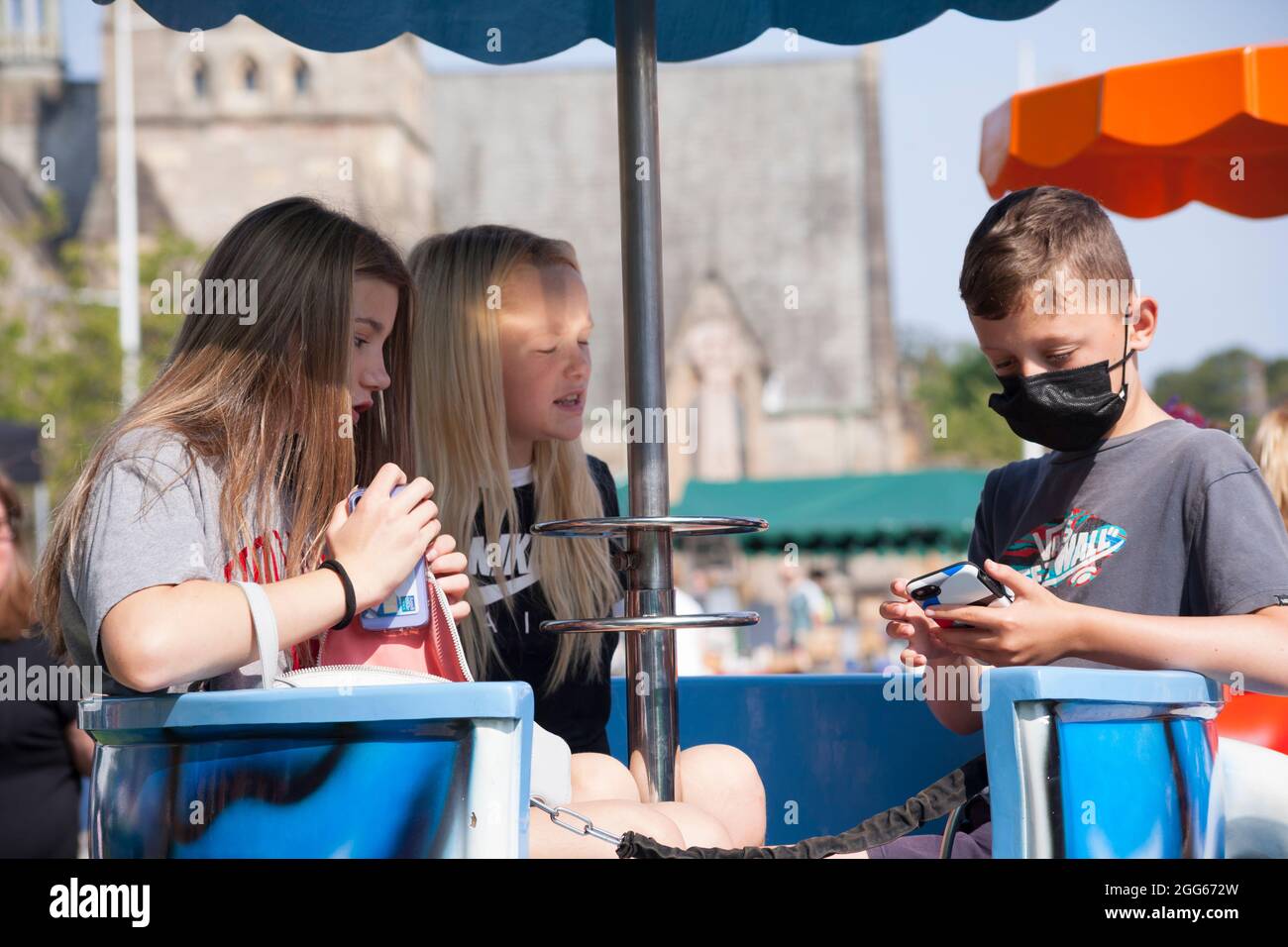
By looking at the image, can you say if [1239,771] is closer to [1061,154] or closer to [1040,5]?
[1040,5]

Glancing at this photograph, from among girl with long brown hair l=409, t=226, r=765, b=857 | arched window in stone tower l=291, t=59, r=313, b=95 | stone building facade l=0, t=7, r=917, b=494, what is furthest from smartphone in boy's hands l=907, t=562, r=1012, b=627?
arched window in stone tower l=291, t=59, r=313, b=95

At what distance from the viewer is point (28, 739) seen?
13.7ft

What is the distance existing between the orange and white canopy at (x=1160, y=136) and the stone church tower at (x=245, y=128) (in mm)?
30246

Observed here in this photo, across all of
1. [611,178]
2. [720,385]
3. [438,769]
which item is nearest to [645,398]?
[438,769]

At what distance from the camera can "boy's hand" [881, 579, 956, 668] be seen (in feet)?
6.86

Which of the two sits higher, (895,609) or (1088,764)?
(895,609)

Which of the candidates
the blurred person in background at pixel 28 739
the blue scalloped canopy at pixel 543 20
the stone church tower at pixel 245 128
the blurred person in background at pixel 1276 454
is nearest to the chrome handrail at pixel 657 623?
the blue scalloped canopy at pixel 543 20

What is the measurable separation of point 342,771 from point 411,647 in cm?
36

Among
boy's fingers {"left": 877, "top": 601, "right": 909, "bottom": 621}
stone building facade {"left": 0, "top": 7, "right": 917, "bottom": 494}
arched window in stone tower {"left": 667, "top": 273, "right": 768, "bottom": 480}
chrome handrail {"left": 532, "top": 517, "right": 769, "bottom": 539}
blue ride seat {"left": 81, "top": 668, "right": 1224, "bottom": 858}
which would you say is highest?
stone building facade {"left": 0, "top": 7, "right": 917, "bottom": 494}

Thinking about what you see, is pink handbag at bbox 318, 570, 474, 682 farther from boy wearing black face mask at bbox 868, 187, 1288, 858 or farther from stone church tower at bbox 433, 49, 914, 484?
stone church tower at bbox 433, 49, 914, 484

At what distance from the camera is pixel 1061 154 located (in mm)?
3113

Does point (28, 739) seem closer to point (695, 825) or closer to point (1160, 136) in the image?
point (695, 825)

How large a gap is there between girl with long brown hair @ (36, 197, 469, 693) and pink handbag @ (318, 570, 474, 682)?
0.26 feet
